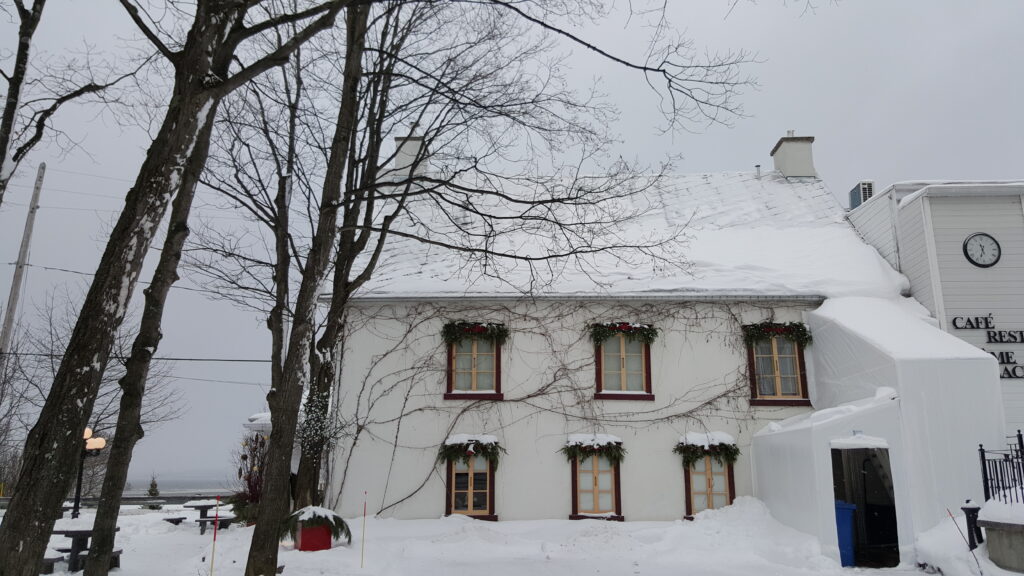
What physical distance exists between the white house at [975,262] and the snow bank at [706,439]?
4383mm

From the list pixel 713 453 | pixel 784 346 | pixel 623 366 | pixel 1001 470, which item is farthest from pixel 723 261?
pixel 1001 470

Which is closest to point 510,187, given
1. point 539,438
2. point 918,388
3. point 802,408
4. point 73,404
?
point 539,438

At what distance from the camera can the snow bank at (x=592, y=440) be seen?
13.2 m

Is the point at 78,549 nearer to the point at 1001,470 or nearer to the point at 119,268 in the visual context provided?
the point at 119,268

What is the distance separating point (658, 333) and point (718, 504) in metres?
3.39

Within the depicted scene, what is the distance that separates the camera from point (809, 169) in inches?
717

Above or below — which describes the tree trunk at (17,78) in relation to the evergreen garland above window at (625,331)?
above

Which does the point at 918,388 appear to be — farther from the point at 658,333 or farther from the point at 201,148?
the point at 201,148

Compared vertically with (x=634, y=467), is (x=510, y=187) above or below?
above

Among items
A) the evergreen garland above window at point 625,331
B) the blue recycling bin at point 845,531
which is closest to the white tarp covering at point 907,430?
the blue recycling bin at point 845,531

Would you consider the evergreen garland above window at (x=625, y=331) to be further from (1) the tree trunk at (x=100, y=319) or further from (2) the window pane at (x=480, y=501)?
(1) the tree trunk at (x=100, y=319)

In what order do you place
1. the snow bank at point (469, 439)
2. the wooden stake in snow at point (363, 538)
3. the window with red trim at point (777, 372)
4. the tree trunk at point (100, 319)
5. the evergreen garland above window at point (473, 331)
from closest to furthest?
the tree trunk at point (100, 319) < the wooden stake in snow at point (363, 538) < the snow bank at point (469, 439) < the window with red trim at point (777, 372) < the evergreen garland above window at point (473, 331)

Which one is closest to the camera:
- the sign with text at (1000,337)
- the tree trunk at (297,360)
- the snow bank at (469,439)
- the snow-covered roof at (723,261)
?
the tree trunk at (297,360)

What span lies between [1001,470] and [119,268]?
37.1 ft
